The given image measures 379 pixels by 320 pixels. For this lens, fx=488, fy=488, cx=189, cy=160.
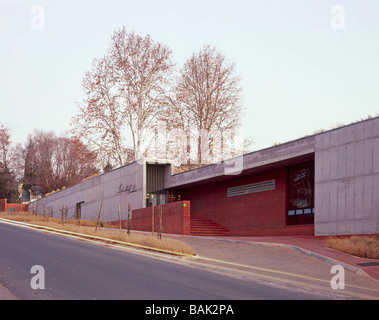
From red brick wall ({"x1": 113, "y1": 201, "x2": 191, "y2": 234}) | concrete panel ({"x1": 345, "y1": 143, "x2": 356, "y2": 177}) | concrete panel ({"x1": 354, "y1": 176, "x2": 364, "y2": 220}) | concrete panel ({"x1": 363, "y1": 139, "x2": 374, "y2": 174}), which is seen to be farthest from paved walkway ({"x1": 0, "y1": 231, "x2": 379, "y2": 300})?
red brick wall ({"x1": 113, "y1": 201, "x2": 191, "y2": 234})

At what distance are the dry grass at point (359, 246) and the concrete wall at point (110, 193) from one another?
57.4 feet

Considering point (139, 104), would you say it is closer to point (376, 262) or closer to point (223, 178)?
point (223, 178)

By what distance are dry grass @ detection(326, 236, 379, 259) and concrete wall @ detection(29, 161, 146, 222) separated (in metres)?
17.5

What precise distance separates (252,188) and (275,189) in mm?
2051

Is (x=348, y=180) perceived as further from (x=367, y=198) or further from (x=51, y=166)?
(x=51, y=166)

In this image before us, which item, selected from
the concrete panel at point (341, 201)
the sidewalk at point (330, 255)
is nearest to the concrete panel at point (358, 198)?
the concrete panel at point (341, 201)

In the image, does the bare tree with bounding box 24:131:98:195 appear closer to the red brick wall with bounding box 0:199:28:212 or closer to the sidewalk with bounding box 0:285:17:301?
the red brick wall with bounding box 0:199:28:212

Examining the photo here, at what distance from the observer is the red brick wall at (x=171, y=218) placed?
2738 cm

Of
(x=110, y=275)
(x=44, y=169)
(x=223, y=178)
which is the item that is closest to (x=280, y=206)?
(x=223, y=178)

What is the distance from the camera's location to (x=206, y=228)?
2939cm

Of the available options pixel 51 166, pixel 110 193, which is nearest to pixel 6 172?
pixel 51 166

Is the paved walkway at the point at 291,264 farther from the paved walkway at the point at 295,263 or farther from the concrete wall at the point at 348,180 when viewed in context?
the concrete wall at the point at 348,180

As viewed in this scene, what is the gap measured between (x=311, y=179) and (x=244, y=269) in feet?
35.2

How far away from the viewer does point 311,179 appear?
2373 cm
